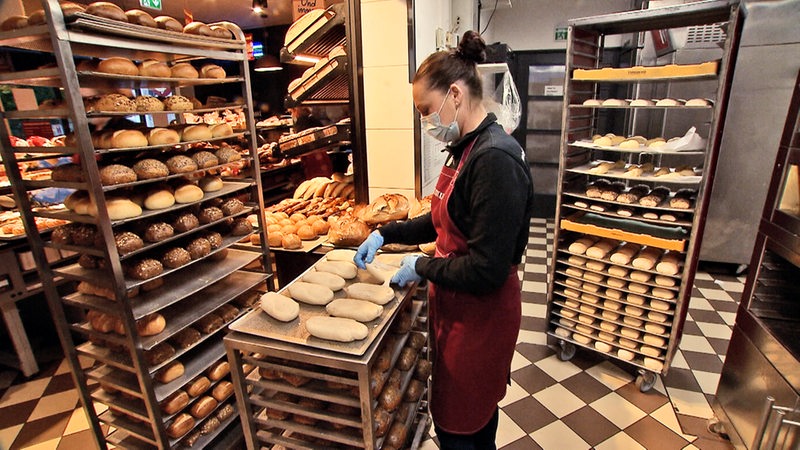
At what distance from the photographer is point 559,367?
2723 millimetres

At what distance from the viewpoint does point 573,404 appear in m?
2.38

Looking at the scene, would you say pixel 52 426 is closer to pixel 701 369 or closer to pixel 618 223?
A: pixel 618 223

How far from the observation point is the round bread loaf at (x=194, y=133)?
1.83 metres


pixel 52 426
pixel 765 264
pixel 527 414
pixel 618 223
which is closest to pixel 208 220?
pixel 52 426

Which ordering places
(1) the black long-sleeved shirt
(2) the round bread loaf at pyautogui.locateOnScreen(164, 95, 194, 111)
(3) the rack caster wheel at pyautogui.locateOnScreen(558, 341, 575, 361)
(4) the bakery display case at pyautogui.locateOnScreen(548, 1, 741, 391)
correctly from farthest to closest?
(3) the rack caster wheel at pyautogui.locateOnScreen(558, 341, 575, 361) → (4) the bakery display case at pyautogui.locateOnScreen(548, 1, 741, 391) → (2) the round bread loaf at pyautogui.locateOnScreen(164, 95, 194, 111) → (1) the black long-sleeved shirt

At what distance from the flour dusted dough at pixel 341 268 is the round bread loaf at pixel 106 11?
3.79ft

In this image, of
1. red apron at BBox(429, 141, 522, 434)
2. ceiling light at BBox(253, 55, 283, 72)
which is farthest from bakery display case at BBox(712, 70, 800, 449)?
ceiling light at BBox(253, 55, 283, 72)

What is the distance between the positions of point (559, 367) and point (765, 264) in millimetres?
1320

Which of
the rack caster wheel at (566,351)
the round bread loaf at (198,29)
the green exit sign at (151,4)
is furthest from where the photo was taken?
the green exit sign at (151,4)

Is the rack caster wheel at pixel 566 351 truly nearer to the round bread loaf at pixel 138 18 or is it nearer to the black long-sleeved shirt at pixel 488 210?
the black long-sleeved shirt at pixel 488 210

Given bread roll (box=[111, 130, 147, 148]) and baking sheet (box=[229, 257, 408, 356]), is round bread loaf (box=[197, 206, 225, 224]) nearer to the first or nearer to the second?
bread roll (box=[111, 130, 147, 148])

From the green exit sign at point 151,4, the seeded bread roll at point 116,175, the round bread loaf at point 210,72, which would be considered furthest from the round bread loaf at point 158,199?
the green exit sign at point 151,4

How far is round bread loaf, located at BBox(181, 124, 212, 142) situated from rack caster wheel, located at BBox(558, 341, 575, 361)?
252 centimetres

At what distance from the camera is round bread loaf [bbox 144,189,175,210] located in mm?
1659
